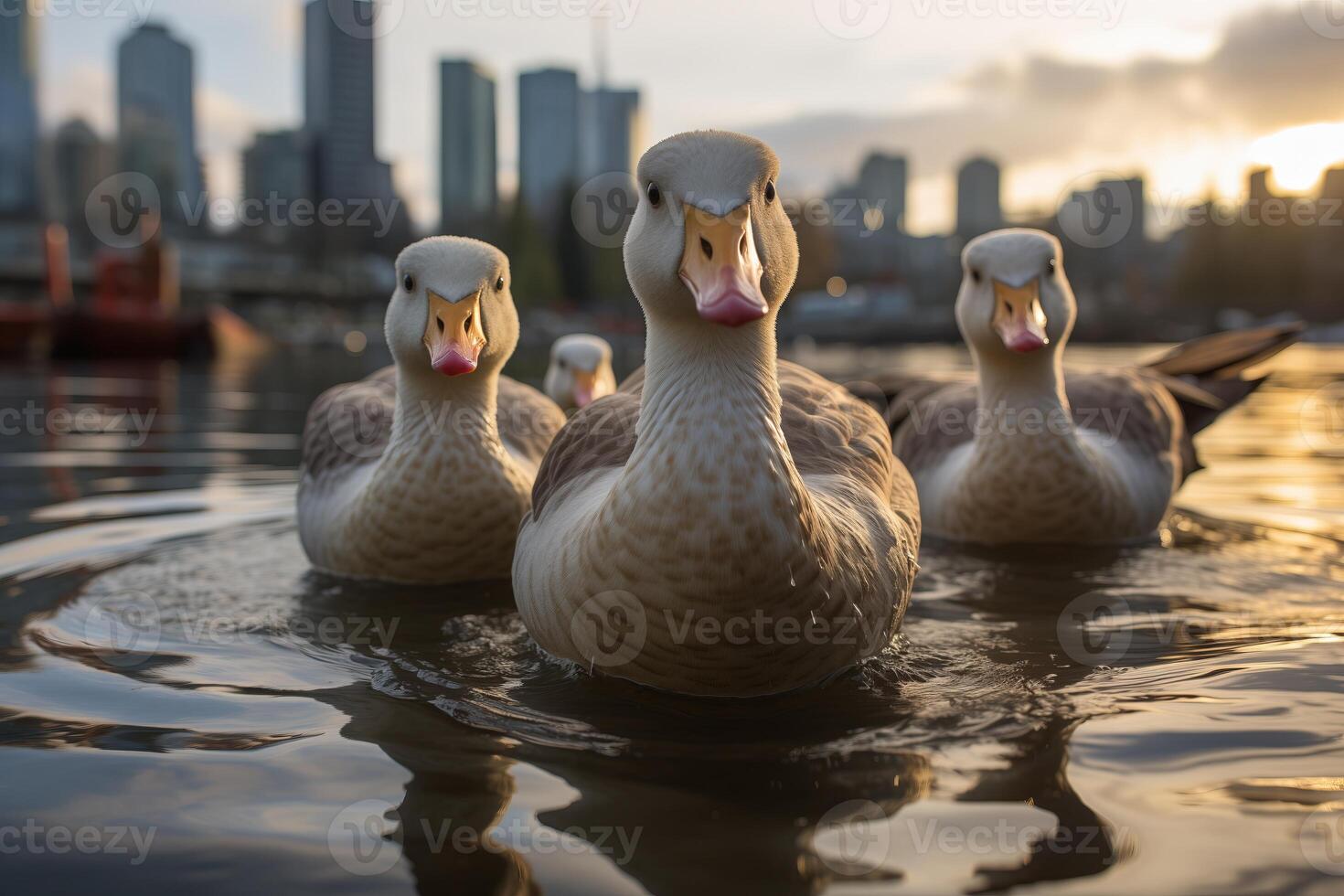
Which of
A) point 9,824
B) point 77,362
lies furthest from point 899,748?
point 77,362

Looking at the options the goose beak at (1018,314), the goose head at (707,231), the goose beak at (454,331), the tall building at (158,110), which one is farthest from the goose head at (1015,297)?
the tall building at (158,110)

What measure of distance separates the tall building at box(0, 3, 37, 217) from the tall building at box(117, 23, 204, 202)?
1519 centimetres

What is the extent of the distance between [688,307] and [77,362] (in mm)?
33062

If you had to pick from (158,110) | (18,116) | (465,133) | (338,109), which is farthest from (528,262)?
(18,116)

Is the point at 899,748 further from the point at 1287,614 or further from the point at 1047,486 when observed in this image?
the point at 1047,486

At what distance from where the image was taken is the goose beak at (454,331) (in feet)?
16.0

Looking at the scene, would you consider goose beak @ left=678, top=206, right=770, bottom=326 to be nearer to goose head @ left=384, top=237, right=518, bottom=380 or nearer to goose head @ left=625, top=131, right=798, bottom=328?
goose head @ left=625, top=131, right=798, bottom=328

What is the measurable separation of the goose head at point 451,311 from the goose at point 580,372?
82.5 inches

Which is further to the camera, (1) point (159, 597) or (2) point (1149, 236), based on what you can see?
(2) point (1149, 236)

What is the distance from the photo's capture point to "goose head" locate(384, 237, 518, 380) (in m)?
5.04

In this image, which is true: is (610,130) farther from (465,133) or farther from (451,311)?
(451,311)

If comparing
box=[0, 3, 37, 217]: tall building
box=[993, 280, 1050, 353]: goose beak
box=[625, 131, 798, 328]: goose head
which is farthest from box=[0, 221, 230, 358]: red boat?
box=[0, 3, 37, 217]: tall building

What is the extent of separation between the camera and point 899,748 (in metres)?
3.29

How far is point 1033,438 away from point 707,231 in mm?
3821
